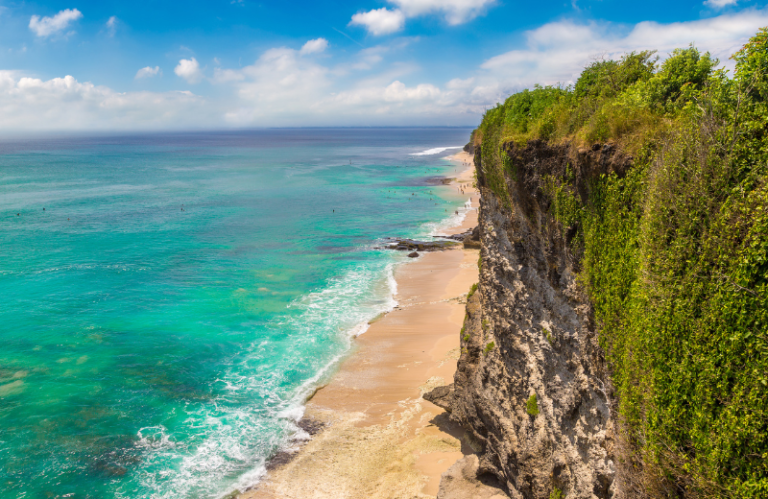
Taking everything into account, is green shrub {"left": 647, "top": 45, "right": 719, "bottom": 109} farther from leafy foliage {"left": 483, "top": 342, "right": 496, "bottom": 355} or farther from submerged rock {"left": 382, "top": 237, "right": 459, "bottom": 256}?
submerged rock {"left": 382, "top": 237, "right": 459, "bottom": 256}

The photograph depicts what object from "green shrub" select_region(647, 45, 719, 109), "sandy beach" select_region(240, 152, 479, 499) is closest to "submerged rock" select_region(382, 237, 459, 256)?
"sandy beach" select_region(240, 152, 479, 499)

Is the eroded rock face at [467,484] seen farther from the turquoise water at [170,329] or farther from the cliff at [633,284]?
the turquoise water at [170,329]

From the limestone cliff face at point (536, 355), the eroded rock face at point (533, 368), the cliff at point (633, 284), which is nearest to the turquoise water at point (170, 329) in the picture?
the eroded rock face at point (533, 368)

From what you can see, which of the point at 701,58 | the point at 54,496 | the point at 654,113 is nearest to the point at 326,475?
the point at 54,496

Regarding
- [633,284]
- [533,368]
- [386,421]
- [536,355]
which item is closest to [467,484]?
[533,368]

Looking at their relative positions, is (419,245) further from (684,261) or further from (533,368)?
(684,261)

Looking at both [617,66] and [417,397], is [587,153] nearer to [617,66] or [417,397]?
[617,66]
